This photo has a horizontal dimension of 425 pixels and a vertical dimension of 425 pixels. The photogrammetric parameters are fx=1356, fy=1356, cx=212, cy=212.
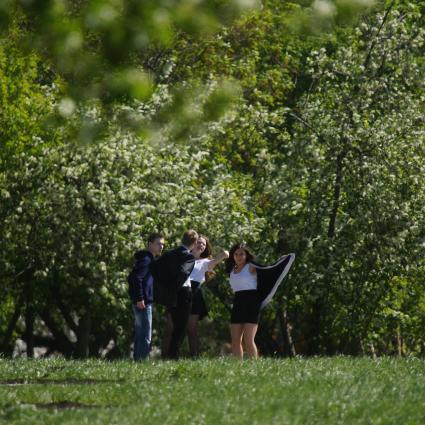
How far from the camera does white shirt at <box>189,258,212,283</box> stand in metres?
19.8

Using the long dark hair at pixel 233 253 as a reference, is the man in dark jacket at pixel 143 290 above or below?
below

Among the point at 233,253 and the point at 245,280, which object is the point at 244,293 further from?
the point at 233,253

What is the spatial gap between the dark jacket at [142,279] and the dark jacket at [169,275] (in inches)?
7.4

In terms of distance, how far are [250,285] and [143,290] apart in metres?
1.59

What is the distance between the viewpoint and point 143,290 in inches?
715

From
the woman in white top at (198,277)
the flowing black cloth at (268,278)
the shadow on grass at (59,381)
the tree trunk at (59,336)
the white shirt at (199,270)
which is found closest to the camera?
the shadow on grass at (59,381)

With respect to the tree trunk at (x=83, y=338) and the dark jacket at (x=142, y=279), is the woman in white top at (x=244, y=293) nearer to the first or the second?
the dark jacket at (x=142, y=279)

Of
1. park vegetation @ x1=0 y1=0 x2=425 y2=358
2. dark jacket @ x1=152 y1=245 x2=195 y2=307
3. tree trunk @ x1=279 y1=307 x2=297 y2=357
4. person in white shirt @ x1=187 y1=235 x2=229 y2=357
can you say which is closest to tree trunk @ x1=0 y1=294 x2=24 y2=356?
park vegetation @ x1=0 y1=0 x2=425 y2=358

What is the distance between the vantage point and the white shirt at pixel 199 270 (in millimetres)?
19812

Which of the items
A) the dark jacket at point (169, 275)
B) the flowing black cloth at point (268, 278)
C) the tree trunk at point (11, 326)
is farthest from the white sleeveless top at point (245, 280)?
the tree trunk at point (11, 326)

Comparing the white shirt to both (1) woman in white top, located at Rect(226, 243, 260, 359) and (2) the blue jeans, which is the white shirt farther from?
(2) the blue jeans

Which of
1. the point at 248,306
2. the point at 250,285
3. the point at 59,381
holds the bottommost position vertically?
the point at 59,381

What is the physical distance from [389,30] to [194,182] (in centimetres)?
570

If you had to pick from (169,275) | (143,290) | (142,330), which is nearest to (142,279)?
(143,290)
